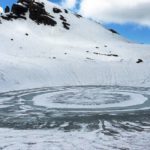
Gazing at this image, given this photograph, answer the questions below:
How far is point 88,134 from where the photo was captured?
43.1 ft

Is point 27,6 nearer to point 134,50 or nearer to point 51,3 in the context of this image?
point 51,3

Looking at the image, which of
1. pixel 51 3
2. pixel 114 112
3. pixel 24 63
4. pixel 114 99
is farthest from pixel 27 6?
pixel 114 112

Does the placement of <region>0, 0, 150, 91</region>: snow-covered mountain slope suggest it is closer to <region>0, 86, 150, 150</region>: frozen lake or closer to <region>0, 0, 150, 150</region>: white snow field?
<region>0, 0, 150, 150</region>: white snow field

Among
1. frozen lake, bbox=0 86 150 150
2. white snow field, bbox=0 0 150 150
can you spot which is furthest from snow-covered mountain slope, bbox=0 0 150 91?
frozen lake, bbox=0 86 150 150

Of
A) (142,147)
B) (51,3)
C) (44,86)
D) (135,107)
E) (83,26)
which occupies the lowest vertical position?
(142,147)

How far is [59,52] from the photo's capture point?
47.6m

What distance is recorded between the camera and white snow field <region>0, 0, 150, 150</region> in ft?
42.3

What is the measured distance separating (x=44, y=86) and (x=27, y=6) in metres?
39.3

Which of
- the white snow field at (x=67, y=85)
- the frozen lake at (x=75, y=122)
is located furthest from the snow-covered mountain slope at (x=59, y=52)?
the frozen lake at (x=75, y=122)

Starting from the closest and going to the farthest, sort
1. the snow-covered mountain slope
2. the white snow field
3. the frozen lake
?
the frozen lake, the white snow field, the snow-covered mountain slope

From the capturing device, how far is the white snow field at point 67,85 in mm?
12906

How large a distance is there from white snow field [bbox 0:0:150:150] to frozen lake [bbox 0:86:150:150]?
0.10ft

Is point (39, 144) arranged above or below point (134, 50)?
below

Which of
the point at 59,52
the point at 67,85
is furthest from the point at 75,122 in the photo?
the point at 59,52
